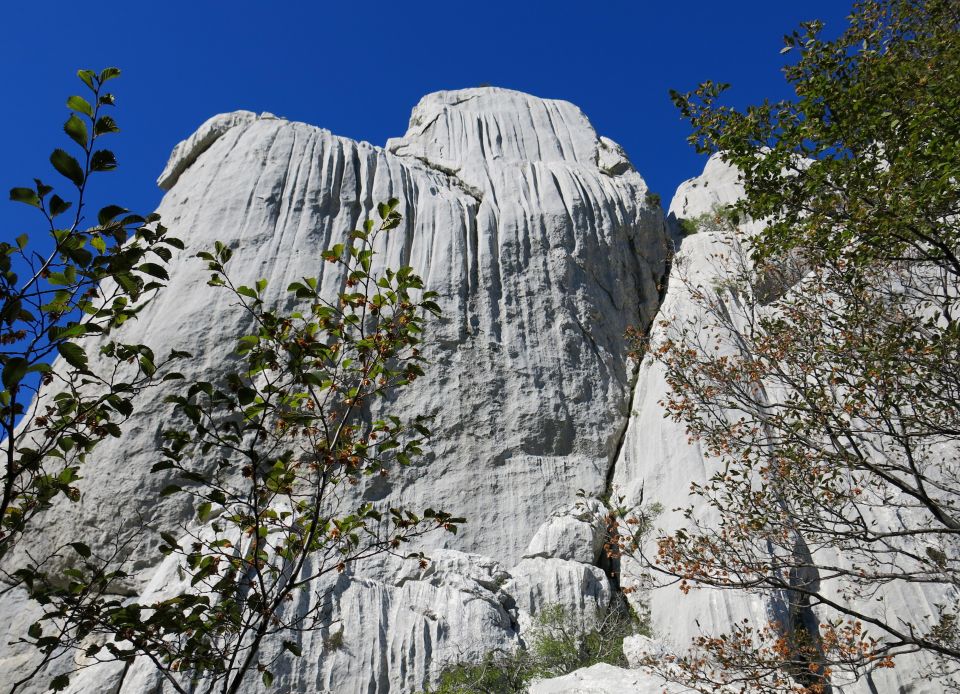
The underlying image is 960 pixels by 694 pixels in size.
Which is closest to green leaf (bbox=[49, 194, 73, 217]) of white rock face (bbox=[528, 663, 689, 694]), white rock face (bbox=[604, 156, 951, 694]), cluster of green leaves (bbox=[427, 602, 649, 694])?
white rock face (bbox=[604, 156, 951, 694])

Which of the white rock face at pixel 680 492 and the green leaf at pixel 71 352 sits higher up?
the white rock face at pixel 680 492

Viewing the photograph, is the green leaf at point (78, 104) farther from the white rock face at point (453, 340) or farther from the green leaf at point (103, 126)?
the white rock face at point (453, 340)

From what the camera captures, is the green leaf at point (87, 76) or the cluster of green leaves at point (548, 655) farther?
the cluster of green leaves at point (548, 655)

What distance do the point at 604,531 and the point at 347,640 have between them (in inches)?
271

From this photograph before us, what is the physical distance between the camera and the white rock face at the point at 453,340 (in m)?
16.3

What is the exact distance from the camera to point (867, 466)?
7.74 metres

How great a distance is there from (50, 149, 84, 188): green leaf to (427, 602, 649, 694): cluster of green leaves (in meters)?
13.3

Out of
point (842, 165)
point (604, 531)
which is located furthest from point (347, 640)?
point (842, 165)

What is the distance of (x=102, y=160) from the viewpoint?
121 inches

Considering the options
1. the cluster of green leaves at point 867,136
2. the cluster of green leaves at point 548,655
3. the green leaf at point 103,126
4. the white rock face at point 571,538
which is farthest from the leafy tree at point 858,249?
the white rock face at point 571,538

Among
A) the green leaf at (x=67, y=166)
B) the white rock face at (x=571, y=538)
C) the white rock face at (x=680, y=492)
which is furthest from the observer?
the white rock face at (x=571, y=538)

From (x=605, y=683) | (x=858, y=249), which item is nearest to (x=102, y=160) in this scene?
(x=858, y=249)

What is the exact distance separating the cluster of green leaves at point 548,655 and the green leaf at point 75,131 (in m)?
13.3

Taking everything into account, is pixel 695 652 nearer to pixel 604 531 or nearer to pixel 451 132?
pixel 604 531
